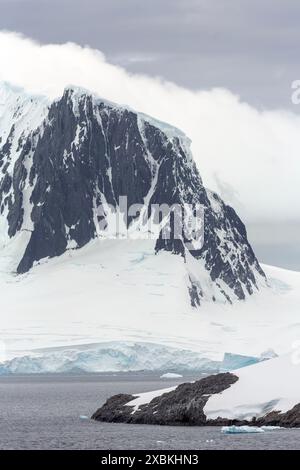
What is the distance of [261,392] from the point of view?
116438 millimetres

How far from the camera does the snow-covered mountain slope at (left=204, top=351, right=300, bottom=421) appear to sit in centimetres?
11469

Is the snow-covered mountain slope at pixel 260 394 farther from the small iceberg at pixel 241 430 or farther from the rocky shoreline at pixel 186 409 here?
the small iceberg at pixel 241 430

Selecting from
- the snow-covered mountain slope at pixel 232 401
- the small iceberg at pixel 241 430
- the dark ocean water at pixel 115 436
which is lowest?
the dark ocean water at pixel 115 436

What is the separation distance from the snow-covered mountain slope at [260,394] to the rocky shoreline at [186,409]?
0.57 m

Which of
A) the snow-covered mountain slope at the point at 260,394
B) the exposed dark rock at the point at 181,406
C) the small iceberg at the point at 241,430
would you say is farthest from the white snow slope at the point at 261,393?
the small iceberg at the point at 241,430

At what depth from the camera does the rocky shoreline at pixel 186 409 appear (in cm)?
11594

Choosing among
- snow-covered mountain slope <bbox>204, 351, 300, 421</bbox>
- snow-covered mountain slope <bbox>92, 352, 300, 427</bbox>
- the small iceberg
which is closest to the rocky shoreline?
snow-covered mountain slope <bbox>92, 352, 300, 427</bbox>

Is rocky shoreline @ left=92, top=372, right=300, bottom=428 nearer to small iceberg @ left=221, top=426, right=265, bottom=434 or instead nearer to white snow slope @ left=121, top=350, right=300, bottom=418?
white snow slope @ left=121, top=350, right=300, bottom=418

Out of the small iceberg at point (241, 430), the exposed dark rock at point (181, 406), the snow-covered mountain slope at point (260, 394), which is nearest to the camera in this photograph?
the small iceberg at point (241, 430)

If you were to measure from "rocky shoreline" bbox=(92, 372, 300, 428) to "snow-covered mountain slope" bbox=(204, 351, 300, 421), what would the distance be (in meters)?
0.57

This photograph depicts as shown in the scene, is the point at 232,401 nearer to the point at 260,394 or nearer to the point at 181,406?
the point at 260,394

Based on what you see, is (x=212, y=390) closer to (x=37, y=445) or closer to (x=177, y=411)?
(x=177, y=411)

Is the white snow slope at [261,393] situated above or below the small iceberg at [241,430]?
above
